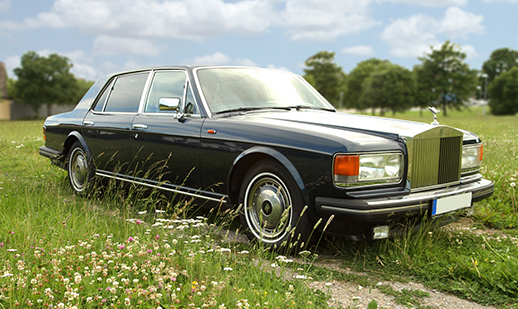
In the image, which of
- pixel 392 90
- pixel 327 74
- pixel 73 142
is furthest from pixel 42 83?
pixel 73 142

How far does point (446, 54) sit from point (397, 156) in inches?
2699

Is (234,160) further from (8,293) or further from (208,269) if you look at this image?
(8,293)

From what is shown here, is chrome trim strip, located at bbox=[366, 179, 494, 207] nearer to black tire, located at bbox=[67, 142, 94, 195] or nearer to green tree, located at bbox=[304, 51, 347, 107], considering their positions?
black tire, located at bbox=[67, 142, 94, 195]

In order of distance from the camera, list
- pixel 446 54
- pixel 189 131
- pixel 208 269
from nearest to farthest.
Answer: pixel 208 269 < pixel 189 131 < pixel 446 54

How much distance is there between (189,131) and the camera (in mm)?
4816

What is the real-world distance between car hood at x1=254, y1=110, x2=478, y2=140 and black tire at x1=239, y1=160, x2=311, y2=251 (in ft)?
1.94

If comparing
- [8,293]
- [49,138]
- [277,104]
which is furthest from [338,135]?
[49,138]

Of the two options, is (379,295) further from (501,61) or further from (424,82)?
(501,61)

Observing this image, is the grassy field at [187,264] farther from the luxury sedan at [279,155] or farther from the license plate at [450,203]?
the luxury sedan at [279,155]

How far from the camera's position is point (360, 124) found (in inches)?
170

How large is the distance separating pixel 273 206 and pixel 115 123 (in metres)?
2.73

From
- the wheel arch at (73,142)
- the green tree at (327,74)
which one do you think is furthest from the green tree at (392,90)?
the wheel arch at (73,142)

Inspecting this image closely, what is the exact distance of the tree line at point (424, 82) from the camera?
6644 cm

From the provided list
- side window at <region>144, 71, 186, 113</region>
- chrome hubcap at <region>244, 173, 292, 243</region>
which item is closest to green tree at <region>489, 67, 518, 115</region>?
side window at <region>144, 71, 186, 113</region>
